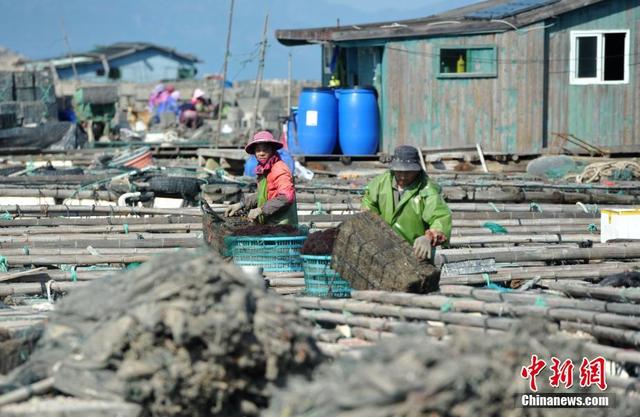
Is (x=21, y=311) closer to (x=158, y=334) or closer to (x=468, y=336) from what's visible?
(x=158, y=334)

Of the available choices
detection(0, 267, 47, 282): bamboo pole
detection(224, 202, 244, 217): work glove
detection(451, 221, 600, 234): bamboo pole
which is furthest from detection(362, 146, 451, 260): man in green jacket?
detection(451, 221, 600, 234): bamboo pole

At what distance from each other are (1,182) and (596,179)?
8.97 m

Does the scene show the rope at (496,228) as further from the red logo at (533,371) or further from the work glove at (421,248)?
the red logo at (533,371)

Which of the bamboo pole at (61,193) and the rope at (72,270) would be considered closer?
the rope at (72,270)

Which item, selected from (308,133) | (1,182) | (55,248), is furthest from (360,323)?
(308,133)

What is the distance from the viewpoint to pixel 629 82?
63.6ft

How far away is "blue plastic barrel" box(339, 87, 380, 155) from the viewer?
19.6 meters

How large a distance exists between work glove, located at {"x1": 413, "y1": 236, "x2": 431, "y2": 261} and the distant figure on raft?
1.56 meters

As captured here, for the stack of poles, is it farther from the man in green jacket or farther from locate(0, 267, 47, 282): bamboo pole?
the man in green jacket

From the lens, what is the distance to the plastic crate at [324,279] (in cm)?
753

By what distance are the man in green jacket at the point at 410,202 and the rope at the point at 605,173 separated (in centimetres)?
855

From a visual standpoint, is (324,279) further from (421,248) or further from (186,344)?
(186,344)

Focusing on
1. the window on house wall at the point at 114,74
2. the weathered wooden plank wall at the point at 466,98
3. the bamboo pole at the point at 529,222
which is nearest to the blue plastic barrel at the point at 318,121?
the weathered wooden plank wall at the point at 466,98

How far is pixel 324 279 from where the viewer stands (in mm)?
7574
